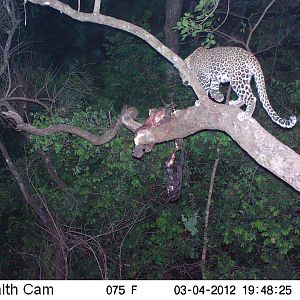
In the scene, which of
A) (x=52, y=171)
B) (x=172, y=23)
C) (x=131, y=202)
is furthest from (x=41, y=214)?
(x=172, y=23)

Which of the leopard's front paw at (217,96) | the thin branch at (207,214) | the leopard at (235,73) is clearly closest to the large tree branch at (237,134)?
the leopard at (235,73)

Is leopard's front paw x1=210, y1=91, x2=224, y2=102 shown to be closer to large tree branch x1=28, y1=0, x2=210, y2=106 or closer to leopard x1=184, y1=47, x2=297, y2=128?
leopard x1=184, y1=47, x2=297, y2=128

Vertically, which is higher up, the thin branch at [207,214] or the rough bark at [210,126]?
the thin branch at [207,214]

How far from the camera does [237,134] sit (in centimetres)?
462

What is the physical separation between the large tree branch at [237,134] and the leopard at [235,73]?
0.95m

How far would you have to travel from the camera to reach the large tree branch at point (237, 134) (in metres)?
4.14

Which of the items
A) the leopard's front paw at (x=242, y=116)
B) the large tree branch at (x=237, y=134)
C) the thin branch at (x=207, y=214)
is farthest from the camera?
the thin branch at (x=207, y=214)

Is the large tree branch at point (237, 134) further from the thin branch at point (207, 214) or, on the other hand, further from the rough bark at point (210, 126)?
the thin branch at point (207, 214)

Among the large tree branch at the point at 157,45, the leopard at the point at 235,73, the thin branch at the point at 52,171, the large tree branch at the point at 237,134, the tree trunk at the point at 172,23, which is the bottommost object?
the large tree branch at the point at 237,134

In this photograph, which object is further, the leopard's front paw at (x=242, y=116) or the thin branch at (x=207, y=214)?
the thin branch at (x=207, y=214)

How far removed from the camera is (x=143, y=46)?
12.6 metres

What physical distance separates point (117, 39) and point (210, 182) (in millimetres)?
5085
